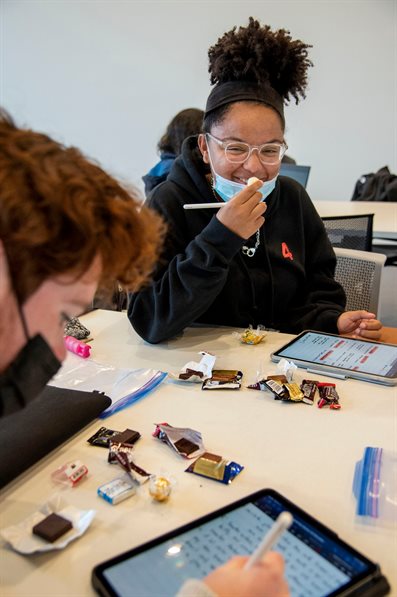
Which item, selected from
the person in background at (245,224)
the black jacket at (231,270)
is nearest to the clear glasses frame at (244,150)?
the person in background at (245,224)

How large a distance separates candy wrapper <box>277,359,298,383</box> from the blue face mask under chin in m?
0.42

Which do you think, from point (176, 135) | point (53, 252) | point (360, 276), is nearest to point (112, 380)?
point (53, 252)

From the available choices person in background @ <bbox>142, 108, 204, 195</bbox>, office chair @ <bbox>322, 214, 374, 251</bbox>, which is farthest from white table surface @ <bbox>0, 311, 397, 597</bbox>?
person in background @ <bbox>142, 108, 204, 195</bbox>

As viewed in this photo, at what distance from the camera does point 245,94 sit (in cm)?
106

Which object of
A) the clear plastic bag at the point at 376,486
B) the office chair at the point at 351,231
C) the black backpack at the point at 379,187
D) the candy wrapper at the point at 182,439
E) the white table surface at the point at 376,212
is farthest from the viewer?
the black backpack at the point at 379,187

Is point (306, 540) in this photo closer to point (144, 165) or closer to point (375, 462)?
point (375, 462)

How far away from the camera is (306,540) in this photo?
0.49 m

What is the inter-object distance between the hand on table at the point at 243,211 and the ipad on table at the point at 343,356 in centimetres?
24

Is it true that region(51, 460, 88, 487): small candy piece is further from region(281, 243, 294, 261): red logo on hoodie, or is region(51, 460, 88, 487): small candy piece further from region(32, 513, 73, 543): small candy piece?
region(281, 243, 294, 261): red logo on hoodie

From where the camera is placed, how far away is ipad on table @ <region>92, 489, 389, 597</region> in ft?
1.45

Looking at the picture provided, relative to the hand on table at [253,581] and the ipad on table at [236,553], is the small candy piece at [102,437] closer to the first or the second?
the ipad on table at [236,553]

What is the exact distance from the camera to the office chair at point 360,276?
1361 millimetres

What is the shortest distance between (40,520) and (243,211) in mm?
623

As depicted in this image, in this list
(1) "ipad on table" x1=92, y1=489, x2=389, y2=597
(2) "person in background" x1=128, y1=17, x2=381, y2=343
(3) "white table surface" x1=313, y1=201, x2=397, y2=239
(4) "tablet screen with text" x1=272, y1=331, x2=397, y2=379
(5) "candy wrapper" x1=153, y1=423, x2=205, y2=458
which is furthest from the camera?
(3) "white table surface" x1=313, y1=201, x2=397, y2=239
